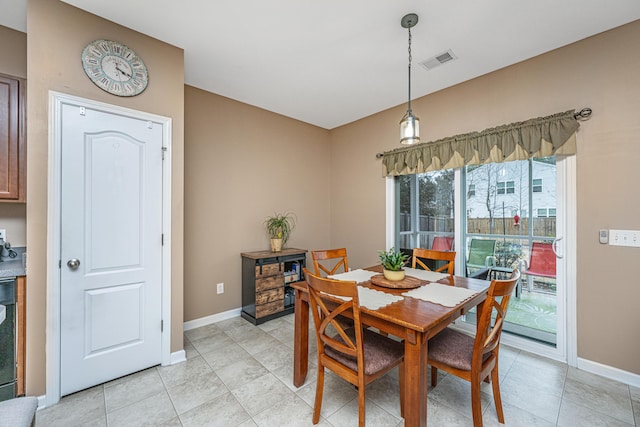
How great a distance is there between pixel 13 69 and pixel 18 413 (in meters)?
2.62

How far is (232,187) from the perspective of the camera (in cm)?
350

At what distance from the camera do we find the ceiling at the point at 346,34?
77.4 inches

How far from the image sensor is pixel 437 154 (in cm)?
316

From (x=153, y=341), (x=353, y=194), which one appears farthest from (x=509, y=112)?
(x=153, y=341)

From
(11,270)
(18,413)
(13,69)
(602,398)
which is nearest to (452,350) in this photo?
(602,398)

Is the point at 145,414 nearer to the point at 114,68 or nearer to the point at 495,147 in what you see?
the point at 114,68

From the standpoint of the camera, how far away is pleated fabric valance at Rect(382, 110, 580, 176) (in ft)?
7.68

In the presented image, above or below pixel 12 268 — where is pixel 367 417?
below

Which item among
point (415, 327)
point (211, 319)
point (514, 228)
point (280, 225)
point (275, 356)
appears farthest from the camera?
point (280, 225)

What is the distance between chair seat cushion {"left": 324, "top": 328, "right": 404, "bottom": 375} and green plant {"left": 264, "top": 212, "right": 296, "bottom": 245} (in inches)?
83.9

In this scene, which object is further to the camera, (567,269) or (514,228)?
(514,228)

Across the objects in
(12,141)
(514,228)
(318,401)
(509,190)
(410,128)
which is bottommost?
(318,401)

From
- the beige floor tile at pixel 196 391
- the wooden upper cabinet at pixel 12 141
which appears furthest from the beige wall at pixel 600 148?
the wooden upper cabinet at pixel 12 141

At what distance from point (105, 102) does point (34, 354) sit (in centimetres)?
186
